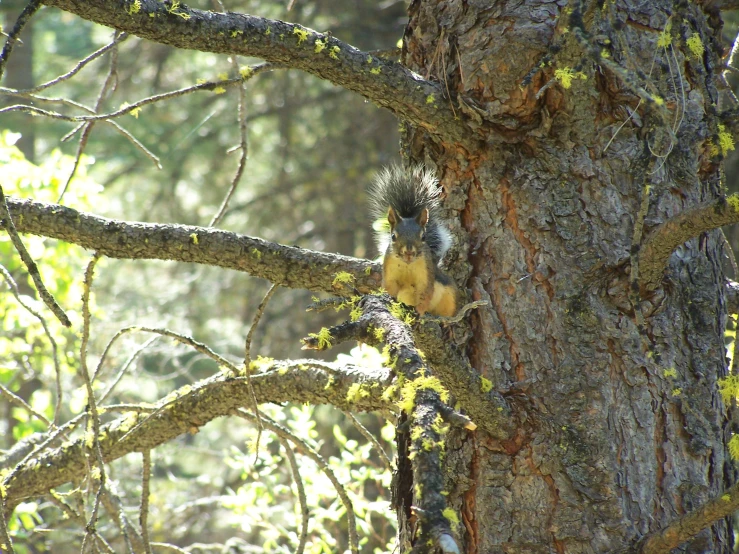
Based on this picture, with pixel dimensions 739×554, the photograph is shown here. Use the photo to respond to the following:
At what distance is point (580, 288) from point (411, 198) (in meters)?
0.77

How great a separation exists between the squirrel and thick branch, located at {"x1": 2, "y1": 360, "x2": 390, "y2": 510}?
15.7 inches

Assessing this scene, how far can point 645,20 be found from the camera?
206cm

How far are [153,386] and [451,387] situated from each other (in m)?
5.19

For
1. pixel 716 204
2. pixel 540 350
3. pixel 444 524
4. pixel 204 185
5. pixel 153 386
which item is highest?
pixel 204 185


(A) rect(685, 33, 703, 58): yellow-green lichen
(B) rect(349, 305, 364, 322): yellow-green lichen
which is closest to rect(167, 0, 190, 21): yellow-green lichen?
(B) rect(349, 305, 364, 322): yellow-green lichen

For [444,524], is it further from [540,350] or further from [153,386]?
[153,386]

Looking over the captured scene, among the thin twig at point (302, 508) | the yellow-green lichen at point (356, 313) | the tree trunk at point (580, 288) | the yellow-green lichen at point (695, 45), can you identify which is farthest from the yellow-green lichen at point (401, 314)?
the yellow-green lichen at point (695, 45)

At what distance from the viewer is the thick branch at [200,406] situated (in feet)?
7.39

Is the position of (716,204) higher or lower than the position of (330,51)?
lower

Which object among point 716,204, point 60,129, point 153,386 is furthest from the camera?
point 60,129

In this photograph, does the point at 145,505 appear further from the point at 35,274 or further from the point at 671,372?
the point at 671,372

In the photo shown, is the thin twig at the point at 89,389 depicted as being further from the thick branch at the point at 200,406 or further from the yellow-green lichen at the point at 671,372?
the yellow-green lichen at the point at 671,372

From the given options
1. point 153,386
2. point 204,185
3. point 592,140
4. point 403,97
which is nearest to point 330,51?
point 403,97

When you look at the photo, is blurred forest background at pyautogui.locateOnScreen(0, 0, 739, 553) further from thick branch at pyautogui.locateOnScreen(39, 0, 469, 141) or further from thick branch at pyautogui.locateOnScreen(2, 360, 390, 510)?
thick branch at pyautogui.locateOnScreen(39, 0, 469, 141)
